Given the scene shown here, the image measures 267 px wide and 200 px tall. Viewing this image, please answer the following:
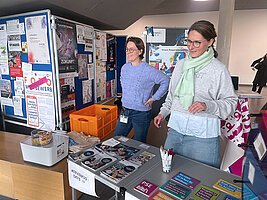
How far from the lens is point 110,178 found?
1.05m

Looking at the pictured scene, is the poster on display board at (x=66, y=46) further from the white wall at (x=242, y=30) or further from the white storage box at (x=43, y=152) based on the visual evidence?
the white wall at (x=242, y=30)

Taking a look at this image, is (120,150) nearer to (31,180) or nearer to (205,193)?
(205,193)

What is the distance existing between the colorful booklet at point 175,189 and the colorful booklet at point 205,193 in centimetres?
4

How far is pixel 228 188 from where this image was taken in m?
0.96

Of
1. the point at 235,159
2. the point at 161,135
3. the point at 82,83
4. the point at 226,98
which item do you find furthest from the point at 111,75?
the point at 226,98

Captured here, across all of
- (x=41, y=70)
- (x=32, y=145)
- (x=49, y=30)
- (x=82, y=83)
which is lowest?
(x=32, y=145)

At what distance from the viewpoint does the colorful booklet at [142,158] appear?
121 cm

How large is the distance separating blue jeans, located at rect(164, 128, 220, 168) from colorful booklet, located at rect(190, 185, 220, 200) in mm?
252

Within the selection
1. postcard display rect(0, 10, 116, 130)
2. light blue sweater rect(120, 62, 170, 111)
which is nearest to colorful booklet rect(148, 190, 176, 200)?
light blue sweater rect(120, 62, 170, 111)

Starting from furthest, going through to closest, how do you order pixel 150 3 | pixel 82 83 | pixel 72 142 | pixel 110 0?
1. pixel 150 3
2. pixel 110 0
3. pixel 82 83
4. pixel 72 142

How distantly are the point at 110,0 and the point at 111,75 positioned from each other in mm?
1555

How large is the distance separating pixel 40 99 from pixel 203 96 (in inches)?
85.8

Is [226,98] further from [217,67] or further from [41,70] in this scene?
[41,70]

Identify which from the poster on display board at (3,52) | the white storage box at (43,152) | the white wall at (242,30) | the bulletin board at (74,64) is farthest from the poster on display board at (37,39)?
the white wall at (242,30)
